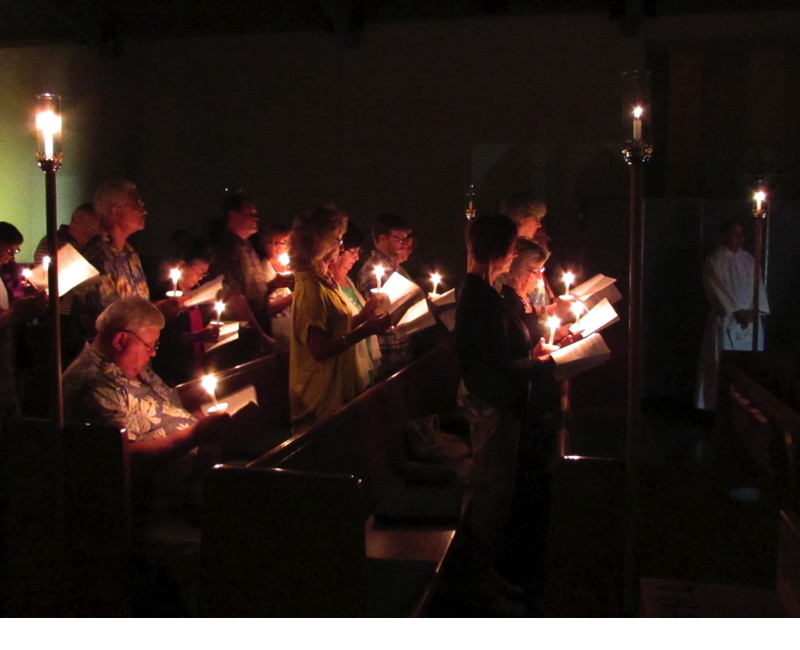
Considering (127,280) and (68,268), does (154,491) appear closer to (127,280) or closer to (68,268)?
(68,268)

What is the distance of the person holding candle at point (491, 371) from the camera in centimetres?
351

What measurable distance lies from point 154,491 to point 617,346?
16.3 ft

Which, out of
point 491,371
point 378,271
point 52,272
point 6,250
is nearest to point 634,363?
point 491,371

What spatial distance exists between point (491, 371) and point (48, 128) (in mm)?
1785

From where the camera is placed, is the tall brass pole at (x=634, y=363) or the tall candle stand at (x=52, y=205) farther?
the tall candle stand at (x=52, y=205)

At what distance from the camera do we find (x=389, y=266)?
5215 millimetres

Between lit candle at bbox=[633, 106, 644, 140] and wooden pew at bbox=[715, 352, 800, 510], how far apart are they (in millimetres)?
1015

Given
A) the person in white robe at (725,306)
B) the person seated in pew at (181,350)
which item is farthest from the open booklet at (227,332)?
the person in white robe at (725,306)

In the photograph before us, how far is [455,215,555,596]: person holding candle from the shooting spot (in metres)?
3.51

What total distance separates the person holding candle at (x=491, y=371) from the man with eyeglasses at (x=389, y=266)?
1281 millimetres

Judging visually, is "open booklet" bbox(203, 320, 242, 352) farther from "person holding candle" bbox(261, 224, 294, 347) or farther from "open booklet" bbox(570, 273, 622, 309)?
"open booklet" bbox(570, 273, 622, 309)

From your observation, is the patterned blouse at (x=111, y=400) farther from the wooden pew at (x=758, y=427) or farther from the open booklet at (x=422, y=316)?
the wooden pew at (x=758, y=427)

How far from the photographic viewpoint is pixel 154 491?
316 centimetres

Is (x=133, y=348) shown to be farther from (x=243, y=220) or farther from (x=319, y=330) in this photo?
(x=243, y=220)
